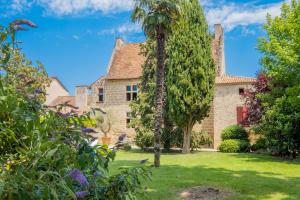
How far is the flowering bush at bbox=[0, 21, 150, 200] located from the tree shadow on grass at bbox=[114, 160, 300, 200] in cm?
505

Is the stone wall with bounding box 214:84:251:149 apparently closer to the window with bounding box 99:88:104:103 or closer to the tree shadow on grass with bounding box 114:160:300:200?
the window with bounding box 99:88:104:103

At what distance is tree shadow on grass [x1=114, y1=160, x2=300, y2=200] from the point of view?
26.0ft

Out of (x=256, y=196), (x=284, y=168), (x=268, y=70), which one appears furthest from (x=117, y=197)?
(x=268, y=70)

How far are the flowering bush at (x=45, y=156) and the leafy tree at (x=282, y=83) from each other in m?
14.6

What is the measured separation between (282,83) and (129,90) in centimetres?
1550

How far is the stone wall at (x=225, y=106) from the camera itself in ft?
84.2

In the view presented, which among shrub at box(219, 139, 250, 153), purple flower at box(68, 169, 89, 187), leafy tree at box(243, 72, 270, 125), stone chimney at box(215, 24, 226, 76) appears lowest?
shrub at box(219, 139, 250, 153)

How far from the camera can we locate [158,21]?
12.6 meters

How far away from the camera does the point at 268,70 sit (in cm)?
1778

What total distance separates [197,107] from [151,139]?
12.9ft

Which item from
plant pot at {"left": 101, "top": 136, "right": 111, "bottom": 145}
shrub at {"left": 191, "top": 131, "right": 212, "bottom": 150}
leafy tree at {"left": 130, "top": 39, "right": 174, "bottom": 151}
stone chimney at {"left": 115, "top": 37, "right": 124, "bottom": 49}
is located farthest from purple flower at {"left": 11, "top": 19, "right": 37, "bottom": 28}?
stone chimney at {"left": 115, "top": 37, "right": 124, "bottom": 49}

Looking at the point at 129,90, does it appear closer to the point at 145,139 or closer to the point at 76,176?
the point at 145,139

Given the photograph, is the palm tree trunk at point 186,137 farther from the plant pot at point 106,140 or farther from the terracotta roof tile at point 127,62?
the terracotta roof tile at point 127,62

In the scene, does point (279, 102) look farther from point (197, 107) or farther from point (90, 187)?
point (90, 187)
